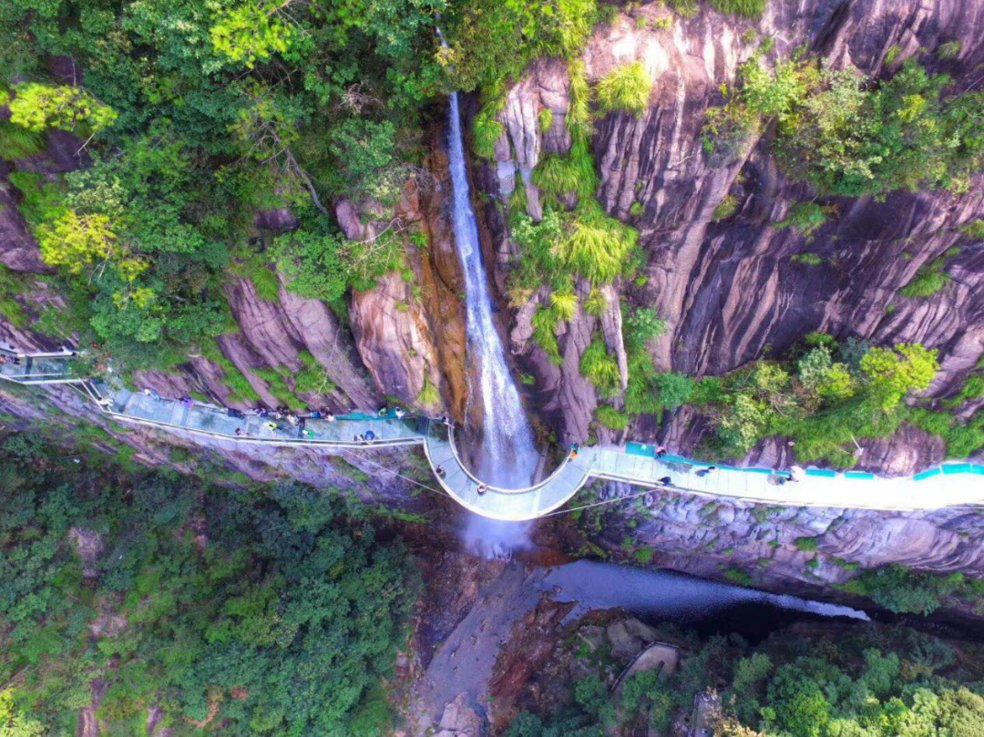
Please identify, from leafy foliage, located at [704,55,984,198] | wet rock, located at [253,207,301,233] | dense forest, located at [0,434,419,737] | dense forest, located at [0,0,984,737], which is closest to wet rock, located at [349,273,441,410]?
dense forest, located at [0,0,984,737]

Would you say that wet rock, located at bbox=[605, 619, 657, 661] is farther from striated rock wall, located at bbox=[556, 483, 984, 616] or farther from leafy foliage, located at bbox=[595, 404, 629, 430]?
leafy foliage, located at bbox=[595, 404, 629, 430]

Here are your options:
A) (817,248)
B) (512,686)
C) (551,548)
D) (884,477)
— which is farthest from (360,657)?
(817,248)

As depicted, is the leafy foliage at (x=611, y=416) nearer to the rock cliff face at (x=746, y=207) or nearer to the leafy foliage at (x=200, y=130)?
the rock cliff face at (x=746, y=207)

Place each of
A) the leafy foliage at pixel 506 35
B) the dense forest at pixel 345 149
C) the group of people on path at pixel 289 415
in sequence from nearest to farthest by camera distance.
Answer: the dense forest at pixel 345 149
the leafy foliage at pixel 506 35
the group of people on path at pixel 289 415

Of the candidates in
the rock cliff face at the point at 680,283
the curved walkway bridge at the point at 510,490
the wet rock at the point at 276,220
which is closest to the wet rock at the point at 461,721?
the curved walkway bridge at the point at 510,490

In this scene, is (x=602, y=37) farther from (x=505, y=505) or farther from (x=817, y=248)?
(x=505, y=505)

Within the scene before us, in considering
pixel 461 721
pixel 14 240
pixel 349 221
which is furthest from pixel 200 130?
pixel 461 721

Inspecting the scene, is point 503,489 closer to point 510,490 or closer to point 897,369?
point 510,490
